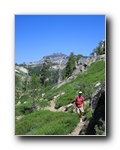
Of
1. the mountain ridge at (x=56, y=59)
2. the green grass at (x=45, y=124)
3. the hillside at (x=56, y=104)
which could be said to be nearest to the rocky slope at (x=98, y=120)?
the hillside at (x=56, y=104)

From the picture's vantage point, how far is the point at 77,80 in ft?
19.2

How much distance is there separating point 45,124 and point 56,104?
0.85 ft

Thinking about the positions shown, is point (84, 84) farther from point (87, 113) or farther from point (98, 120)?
point (98, 120)

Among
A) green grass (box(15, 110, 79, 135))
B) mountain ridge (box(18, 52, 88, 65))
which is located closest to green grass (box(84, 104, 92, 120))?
green grass (box(15, 110, 79, 135))

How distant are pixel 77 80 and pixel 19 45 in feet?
2.52

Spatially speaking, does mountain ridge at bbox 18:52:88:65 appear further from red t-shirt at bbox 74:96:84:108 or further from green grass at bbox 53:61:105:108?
red t-shirt at bbox 74:96:84:108

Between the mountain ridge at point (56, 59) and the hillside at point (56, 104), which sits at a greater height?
the mountain ridge at point (56, 59)

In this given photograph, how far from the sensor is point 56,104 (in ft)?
19.3

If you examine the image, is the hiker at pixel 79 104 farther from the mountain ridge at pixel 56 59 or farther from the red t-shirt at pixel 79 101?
the mountain ridge at pixel 56 59

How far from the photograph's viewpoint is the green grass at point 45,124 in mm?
5805

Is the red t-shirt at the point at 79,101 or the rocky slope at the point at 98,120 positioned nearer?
the rocky slope at the point at 98,120

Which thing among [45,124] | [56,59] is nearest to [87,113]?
[45,124]

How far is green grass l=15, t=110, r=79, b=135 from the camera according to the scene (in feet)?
19.0

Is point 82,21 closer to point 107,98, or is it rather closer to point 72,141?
point 107,98
